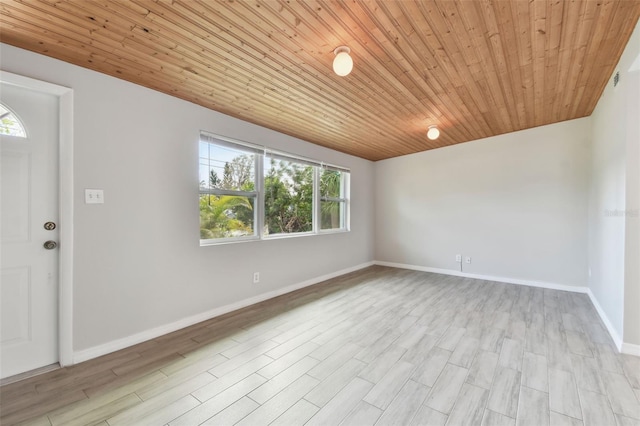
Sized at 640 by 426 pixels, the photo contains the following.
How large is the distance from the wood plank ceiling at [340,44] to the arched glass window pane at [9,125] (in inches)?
19.4

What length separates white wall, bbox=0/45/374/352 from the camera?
84.4 inches

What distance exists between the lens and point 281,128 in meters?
3.67

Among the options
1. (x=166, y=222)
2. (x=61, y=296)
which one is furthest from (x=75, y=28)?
(x=61, y=296)

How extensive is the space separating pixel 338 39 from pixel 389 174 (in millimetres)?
4101

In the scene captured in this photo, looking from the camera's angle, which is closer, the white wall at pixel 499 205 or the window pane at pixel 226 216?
the window pane at pixel 226 216

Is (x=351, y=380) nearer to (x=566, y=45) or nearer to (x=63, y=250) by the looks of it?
(x=63, y=250)

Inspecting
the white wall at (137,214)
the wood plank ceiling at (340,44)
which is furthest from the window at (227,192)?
the wood plank ceiling at (340,44)

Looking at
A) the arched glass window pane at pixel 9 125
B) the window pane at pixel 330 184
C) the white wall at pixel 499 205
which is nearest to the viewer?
the arched glass window pane at pixel 9 125

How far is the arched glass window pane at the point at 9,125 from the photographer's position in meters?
1.89

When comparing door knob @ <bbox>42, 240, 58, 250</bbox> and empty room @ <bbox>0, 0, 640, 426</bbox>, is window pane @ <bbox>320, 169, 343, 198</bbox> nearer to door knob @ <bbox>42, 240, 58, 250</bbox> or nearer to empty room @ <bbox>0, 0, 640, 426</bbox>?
empty room @ <bbox>0, 0, 640, 426</bbox>

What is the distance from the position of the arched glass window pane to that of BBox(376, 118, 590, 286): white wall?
534 cm

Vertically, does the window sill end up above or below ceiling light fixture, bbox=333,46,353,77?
below

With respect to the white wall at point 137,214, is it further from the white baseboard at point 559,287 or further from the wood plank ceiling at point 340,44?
the white baseboard at point 559,287

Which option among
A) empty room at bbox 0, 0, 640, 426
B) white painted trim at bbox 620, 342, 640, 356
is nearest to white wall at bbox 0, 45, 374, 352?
empty room at bbox 0, 0, 640, 426
